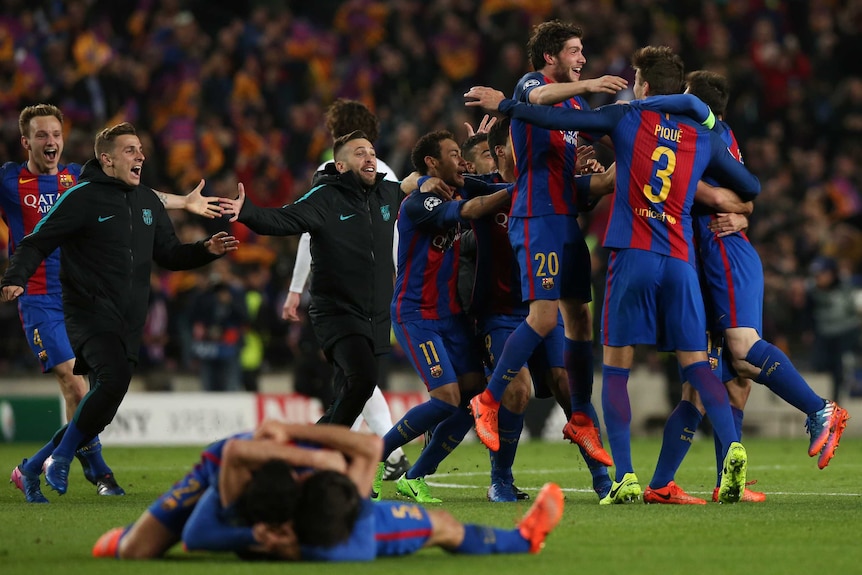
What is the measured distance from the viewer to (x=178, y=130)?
63.3 ft

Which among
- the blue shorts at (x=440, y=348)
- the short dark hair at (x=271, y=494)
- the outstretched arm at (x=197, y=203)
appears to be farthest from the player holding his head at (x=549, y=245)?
the short dark hair at (x=271, y=494)

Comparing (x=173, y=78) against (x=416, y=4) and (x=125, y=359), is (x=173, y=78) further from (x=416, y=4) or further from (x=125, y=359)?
(x=125, y=359)

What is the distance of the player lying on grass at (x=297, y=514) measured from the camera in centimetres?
549

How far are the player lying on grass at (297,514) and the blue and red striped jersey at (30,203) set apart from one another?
454cm

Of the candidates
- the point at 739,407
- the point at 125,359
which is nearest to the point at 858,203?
the point at 739,407

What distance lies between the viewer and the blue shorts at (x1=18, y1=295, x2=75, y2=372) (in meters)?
10.1

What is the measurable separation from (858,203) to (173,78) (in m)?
10.1

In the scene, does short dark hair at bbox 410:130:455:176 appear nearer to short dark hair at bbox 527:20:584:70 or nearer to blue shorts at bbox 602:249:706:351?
short dark hair at bbox 527:20:584:70

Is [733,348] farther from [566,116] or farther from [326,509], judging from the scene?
[326,509]

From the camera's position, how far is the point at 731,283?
337 inches

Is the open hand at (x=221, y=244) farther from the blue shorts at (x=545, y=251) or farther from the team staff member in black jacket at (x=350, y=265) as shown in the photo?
the blue shorts at (x=545, y=251)

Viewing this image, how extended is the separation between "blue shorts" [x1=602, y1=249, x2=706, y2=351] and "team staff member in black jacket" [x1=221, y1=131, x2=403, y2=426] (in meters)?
1.64

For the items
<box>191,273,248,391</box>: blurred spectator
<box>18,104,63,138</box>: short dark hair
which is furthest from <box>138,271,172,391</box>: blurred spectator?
<box>18,104,63,138</box>: short dark hair

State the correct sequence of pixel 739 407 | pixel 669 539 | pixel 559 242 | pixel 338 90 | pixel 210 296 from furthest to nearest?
pixel 338 90
pixel 210 296
pixel 739 407
pixel 559 242
pixel 669 539
